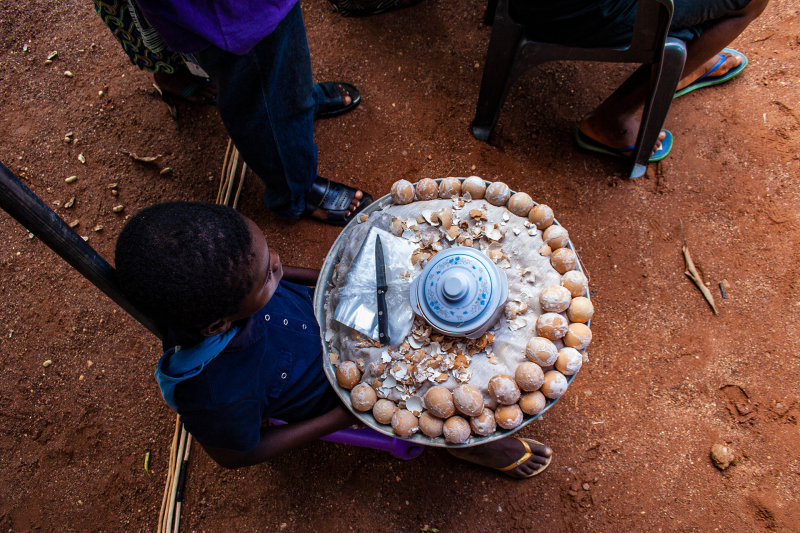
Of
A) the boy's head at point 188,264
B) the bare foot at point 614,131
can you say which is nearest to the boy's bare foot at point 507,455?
the boy's head at point 188,264

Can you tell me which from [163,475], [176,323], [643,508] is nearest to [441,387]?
[176,323]

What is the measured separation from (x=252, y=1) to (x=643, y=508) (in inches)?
99.6

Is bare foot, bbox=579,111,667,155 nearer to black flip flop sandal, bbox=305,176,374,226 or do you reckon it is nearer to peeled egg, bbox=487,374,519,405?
black flip flop sandal, bbox=305,176,374,226

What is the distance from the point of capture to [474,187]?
5.07 ft

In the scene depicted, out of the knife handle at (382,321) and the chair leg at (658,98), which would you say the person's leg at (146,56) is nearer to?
the knife handle at (382,321)

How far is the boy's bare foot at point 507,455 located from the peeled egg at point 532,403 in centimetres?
56

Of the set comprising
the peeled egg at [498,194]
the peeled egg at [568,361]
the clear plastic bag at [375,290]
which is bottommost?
the peeled egg at [568,361]

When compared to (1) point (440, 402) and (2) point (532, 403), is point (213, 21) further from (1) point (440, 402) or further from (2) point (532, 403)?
(2) point (532, 403)

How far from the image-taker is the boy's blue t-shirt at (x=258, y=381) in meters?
1.23

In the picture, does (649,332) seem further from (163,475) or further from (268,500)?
(163,475)

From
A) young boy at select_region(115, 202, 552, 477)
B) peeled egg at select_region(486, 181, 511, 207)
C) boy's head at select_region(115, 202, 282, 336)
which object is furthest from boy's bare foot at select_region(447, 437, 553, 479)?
boy's head at select_region(115, 202, 282, 336)

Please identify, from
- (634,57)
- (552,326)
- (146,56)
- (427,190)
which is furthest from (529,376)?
(146,56)

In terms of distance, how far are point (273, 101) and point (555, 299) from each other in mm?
1353

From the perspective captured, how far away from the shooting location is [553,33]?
1962mm
